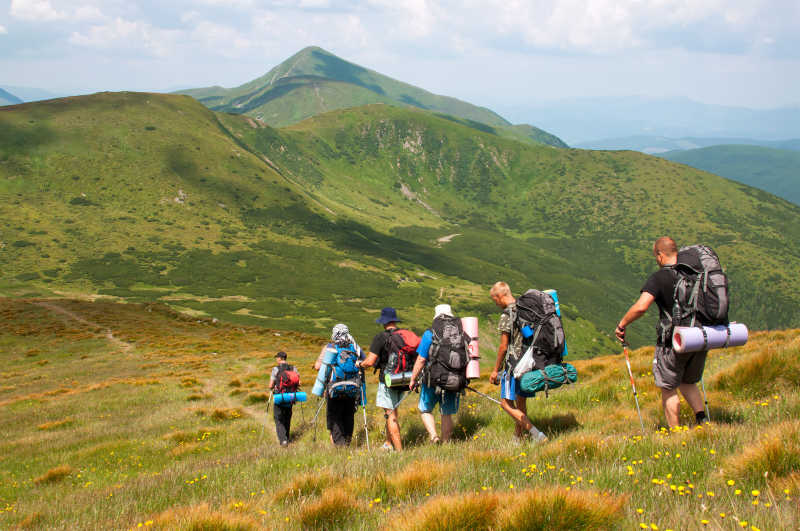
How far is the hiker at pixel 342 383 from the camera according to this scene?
10.8 meters

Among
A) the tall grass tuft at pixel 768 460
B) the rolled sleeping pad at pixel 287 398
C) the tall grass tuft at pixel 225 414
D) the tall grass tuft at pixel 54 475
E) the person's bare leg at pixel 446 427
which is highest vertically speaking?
the tall grass tuft at pixel 768 460

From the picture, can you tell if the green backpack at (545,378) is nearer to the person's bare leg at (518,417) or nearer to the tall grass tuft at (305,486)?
the person's bare leg at (518,417)

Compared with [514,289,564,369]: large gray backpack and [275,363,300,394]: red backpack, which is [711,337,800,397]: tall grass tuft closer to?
[514,289,564,369]: large gray backpack

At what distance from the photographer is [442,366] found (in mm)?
8844

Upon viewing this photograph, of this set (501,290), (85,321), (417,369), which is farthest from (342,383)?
(85,321)

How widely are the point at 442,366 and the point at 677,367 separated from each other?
375 centimetres

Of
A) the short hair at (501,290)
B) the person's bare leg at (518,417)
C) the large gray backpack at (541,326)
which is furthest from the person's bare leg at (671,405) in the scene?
the short hair at (501,290)

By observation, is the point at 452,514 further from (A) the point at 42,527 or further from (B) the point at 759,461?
(A) the point at 42,527

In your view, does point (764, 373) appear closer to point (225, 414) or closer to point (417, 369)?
point (417, 369)

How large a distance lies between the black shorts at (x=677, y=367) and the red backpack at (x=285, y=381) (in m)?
9.40

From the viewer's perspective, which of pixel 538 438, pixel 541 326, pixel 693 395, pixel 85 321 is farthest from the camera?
pixel 85 321

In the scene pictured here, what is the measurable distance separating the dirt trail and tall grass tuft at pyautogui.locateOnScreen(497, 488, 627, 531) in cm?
4805

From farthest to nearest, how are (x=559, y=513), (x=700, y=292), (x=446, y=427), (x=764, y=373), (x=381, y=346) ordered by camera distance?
(x=381, y=346) → (x=446, y=427) → (x=764, y=373) → (x=700, y=292) → (x=559, y=513)

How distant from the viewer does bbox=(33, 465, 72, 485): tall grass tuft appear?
36.1 feet
